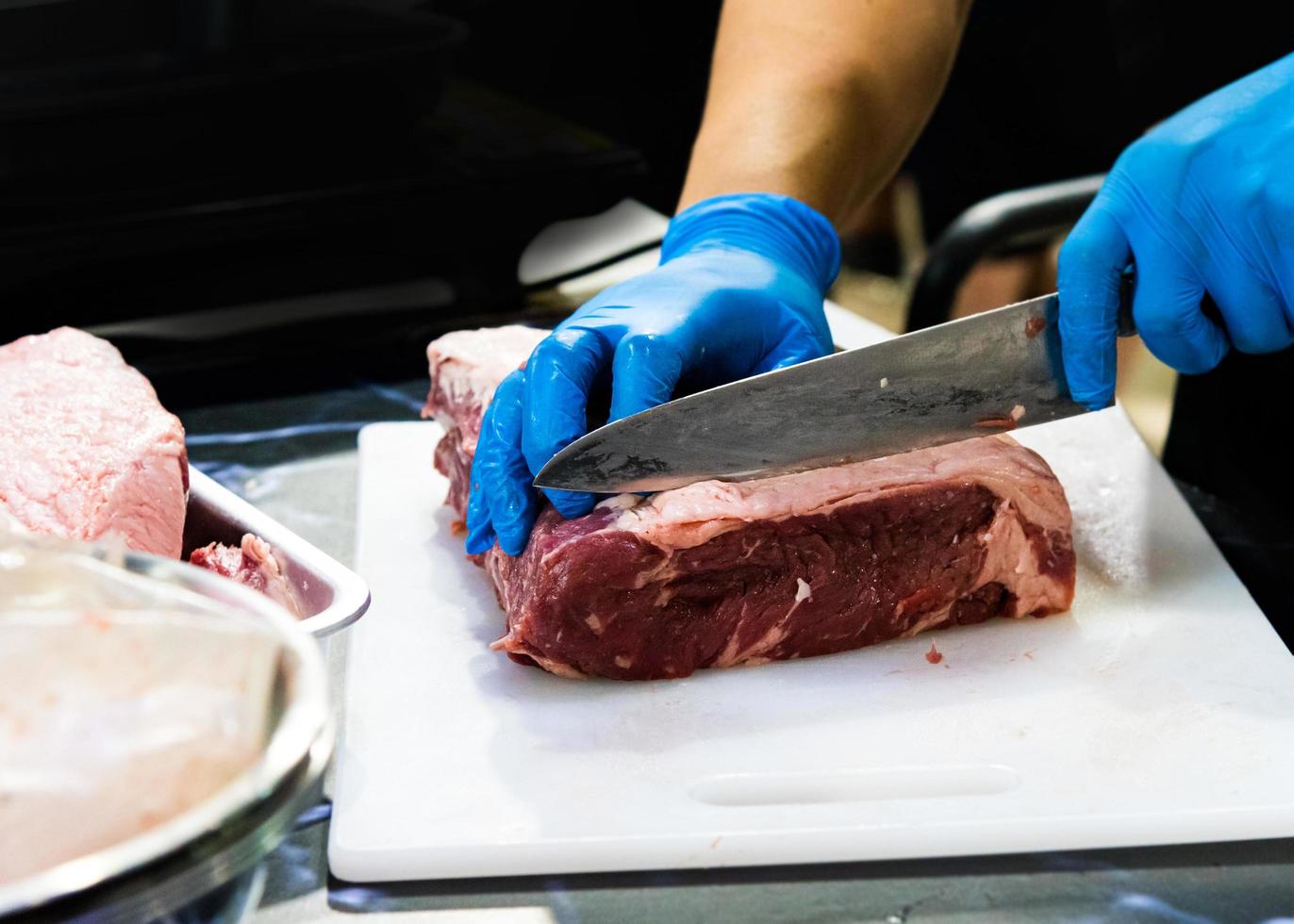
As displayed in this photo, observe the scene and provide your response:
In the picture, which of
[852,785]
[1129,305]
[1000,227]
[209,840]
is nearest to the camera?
[209,840]

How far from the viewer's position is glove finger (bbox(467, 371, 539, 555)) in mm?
1672

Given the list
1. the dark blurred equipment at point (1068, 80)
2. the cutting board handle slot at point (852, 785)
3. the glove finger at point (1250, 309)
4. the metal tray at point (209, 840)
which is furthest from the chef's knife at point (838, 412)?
the dark blurred equipment at point (1068, 80)

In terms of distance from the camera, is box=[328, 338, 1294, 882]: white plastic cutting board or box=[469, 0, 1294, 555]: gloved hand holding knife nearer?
box=[328, 338, 1294, 882]: white plastic cutting board

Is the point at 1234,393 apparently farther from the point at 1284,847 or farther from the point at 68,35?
the point at 68,35

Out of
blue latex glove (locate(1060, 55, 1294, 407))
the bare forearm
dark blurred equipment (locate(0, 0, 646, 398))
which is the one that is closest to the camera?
blue latex glove (locate(1060, 55, 1294, 407))

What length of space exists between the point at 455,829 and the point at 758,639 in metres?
0.50

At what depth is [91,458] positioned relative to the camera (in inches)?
62.3

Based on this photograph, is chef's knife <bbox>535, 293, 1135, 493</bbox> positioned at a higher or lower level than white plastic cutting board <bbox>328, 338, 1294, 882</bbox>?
higher

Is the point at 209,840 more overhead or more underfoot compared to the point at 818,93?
more underfoot

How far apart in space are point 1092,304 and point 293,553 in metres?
1.09

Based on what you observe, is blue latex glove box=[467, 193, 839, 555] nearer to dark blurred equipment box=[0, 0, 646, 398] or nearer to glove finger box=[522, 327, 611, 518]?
glove finger box=[522, 327, 611, 518]

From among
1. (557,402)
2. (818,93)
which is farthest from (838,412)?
(818,93)

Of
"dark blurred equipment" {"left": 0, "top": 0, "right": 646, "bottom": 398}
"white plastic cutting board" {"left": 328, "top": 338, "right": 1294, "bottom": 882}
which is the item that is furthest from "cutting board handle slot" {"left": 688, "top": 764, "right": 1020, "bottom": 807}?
"dark blurred equipment" {"left": 0, "top": 0, "right": 646, "bottom": 398}

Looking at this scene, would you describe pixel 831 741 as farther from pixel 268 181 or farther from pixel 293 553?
pixel 268 181
